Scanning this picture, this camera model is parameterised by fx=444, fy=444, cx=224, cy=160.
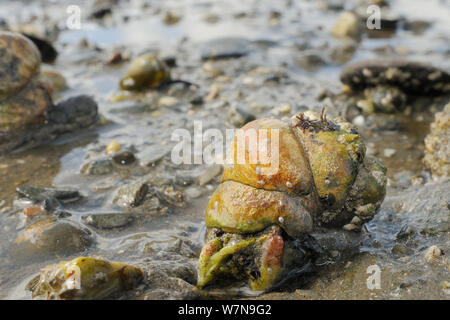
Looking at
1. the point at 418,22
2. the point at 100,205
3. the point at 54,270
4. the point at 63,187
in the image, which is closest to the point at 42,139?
the point at 63,187

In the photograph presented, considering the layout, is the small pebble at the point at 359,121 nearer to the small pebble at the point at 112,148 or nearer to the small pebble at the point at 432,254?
the small pebble at the point at 432,254

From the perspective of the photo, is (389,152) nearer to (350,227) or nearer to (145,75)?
(350,227)

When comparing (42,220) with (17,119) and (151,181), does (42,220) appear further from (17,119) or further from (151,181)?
(17,119)

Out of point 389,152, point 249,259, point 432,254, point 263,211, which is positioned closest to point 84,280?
point 249,259

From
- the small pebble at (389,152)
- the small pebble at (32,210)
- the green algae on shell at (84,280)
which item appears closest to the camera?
the green algae on shell at (84,280)

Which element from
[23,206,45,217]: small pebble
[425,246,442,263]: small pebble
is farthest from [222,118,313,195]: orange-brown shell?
[23,206,45,217]: small pebble

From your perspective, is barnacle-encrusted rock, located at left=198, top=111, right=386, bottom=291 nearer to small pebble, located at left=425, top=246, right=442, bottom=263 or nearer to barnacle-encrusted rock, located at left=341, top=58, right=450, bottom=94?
small pebble, located at left=425, top=246, right=442, bottom=263

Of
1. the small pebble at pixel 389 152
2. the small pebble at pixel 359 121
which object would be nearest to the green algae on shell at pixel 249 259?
the small pebble at pixel 389 152
